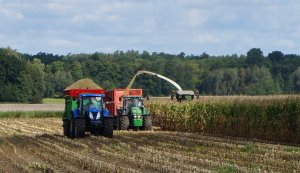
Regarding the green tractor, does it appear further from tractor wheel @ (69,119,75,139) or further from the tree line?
the tree line

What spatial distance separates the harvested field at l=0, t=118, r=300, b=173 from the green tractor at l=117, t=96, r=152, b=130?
8.32 meters

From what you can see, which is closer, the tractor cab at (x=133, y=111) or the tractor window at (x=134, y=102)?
the tractor cab at (x=133, y=111)

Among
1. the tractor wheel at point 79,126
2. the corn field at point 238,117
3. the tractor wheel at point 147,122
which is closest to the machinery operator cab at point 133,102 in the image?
the tractor wheel at point 147,122

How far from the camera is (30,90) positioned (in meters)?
106

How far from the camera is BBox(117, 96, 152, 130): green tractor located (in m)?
36.3

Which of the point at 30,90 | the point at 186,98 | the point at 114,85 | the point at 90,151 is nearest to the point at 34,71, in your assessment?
the point at 30,90

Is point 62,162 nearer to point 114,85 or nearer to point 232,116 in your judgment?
point 232,116

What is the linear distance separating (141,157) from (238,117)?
14.9m

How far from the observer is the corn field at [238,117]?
29781mm

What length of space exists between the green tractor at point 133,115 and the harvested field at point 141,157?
8321 millimetres

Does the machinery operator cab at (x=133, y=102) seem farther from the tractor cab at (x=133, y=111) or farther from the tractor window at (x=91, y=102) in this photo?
the tractor window at (x=91, y=102)

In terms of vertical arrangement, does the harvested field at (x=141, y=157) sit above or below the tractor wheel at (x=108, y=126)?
below

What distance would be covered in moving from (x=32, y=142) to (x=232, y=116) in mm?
11392

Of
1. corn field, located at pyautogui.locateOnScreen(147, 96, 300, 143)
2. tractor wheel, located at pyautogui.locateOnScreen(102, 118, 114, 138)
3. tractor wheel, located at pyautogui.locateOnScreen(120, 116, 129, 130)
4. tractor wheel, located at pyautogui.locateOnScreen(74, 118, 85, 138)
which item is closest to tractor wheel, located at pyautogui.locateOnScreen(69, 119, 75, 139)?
tractor wheel, located at pyautogui.locateOnScreen(74, 118, 85, 138)
